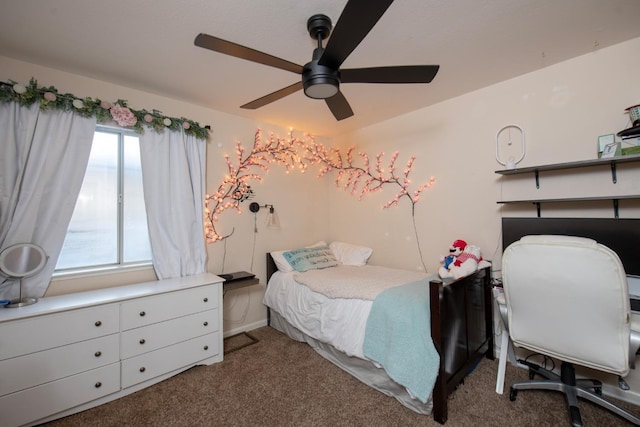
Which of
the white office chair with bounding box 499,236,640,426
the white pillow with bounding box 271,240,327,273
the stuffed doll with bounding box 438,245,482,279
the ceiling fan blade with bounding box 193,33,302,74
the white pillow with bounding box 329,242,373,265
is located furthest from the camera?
the white pillow with bounding box 329,242,373,265

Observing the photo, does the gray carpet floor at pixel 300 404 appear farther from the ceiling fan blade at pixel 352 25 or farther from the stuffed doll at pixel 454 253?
the ceiling fan blade at pixel 352 25

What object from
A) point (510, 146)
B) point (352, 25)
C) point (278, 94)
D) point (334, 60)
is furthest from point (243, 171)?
point (510, 146)

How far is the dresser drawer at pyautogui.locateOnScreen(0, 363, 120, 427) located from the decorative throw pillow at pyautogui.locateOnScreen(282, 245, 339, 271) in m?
1.68

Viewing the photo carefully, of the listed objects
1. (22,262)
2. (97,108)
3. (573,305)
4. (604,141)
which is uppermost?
(97,108)

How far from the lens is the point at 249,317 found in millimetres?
3117

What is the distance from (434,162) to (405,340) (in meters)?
1.84

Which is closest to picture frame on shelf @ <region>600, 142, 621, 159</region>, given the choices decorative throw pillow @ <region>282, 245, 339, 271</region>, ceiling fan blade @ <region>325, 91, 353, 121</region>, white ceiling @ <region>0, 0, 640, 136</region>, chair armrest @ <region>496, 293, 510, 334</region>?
white ceiling @ <region>0, 0, 640, 136</region>

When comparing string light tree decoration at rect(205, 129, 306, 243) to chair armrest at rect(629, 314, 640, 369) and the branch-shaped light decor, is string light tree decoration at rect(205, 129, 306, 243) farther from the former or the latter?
chair armrest at rect(629, 314, 640, 369)

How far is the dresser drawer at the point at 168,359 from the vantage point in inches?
78.1

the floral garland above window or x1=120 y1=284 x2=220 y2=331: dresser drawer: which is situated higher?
the floral garland above window

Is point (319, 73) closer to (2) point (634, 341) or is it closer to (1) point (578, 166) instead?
(1) point (578, 166)

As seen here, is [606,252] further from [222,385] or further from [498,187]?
[222,385]

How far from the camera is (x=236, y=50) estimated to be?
1320 millimetres

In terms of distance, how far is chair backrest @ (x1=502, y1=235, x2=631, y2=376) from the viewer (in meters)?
1.34
